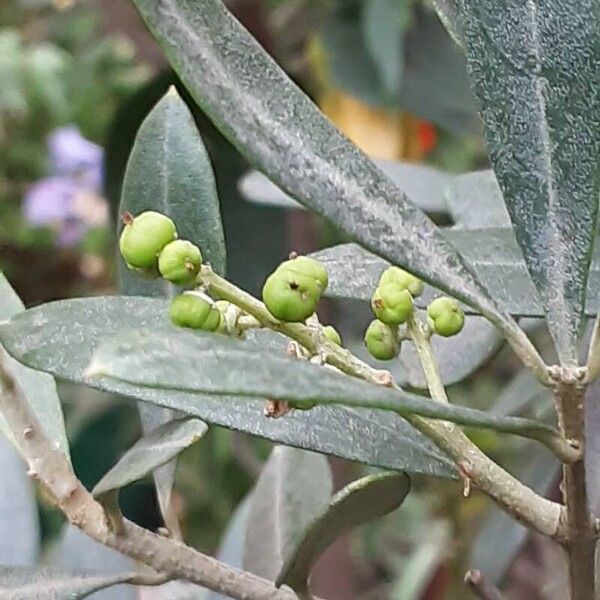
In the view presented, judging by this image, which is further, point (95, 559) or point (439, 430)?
point (95, 559)

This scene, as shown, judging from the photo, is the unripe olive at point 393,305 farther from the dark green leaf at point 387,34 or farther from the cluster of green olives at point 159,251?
the dark green leaf at point 387,34

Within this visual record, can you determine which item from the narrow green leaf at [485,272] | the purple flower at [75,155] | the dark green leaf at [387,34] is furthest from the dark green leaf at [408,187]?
the purple flower at [75,155]

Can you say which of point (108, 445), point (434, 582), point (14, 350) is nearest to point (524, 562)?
point (434, 582)

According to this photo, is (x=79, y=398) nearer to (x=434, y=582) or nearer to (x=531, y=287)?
(x=434, y=582)

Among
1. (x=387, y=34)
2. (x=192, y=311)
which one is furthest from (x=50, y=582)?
(x=387, y=34)

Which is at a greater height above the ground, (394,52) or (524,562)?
(394,52)

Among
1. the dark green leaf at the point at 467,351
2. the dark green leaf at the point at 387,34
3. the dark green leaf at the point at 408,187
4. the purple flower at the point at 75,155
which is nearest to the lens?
the dark green leaf at the point at 467,351

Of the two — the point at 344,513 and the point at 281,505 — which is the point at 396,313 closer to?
the point at 344,513
